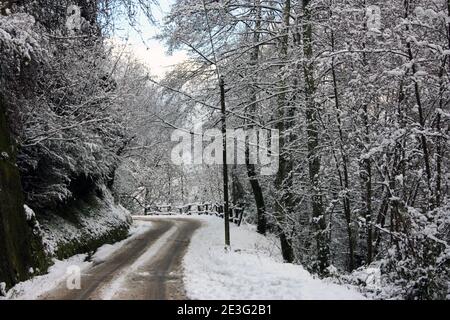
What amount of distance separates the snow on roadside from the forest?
30 centimetres

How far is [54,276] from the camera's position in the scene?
12523 mm

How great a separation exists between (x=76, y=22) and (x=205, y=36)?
9342 millimetres

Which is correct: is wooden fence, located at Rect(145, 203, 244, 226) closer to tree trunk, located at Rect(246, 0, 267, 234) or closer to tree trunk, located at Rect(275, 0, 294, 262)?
tree trunk, located at Rect(246, 0, 267, 234)

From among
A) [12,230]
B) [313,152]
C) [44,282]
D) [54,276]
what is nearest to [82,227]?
[54,276]

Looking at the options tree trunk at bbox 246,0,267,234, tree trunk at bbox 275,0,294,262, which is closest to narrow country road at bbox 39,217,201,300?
tree trunk at bbox 275,0,294,262

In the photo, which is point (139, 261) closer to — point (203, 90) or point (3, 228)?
point (3, 228)

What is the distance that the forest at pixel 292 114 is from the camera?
29.8ft

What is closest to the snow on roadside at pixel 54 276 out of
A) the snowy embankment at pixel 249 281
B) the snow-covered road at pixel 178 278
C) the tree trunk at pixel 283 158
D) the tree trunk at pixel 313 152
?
the snow-covered road at pixel 178 278

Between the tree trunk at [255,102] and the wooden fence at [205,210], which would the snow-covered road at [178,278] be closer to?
the tree trunk at [255,102]

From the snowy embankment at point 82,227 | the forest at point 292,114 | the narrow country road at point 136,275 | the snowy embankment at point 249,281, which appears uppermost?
the forest at point 292,114

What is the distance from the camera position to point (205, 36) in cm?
1975

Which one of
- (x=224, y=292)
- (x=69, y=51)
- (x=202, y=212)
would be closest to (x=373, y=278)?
(x=224, y=292)

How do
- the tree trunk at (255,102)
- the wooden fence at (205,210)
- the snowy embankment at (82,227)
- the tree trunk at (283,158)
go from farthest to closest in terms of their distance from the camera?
1. the wooden fence at (205,210)
2. the tree trunk at (255,102)
3. the tree trunk at (283,158)
4. the snowy embankment at (82,227)

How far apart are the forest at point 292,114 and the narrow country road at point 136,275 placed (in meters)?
1.31
